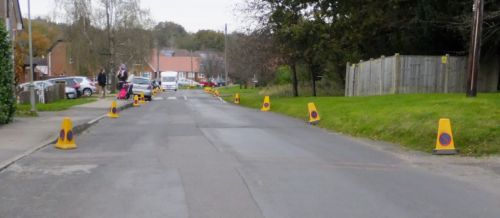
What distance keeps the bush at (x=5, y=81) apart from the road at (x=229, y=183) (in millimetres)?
4353

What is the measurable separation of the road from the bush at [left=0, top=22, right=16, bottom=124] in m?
4.35

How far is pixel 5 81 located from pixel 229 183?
1108 cm

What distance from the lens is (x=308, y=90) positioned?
41.4m

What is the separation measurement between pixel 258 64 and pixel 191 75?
10449cm

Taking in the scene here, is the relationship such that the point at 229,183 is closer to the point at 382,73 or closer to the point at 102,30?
the point at 382,73

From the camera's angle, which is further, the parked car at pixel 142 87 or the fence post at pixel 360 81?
the parked car at pixel 142 87

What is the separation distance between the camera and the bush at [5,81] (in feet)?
55.1

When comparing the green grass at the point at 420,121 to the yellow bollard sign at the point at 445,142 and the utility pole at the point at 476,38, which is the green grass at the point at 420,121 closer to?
the yellow bollard sign at the point at 445,142

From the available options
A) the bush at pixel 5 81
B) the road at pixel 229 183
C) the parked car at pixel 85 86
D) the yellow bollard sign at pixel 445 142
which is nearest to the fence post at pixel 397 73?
the road at pixel 229 183

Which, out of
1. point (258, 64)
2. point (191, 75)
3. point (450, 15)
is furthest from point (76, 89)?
point (191, 75)

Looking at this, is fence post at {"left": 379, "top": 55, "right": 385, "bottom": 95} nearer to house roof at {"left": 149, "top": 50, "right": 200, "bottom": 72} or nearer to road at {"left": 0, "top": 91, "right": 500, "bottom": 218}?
road at {"left": 0, "top": 91, "right": 500, "bottom": 218}

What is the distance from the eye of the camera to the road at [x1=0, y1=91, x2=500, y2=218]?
22.9 ft

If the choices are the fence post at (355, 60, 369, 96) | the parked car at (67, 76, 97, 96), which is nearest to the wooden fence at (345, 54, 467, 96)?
the fence post at (355, 60, 369, 96)

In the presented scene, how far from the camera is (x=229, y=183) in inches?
336
